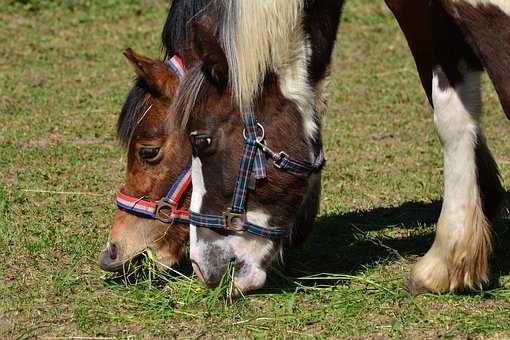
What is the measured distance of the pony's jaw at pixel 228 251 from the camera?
411 centimetres

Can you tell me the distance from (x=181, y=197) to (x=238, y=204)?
486 mm

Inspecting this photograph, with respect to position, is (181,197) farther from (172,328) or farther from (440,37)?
(440,37)

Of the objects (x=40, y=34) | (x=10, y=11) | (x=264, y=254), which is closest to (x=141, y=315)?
(x=264, y=254)

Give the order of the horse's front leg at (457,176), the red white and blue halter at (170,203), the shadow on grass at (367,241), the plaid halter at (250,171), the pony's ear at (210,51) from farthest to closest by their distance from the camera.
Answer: the shadow on grass at (367,241)
the red white and blue halter at (170,203)
the horse's front leg at (457,176)
the plaid halter at (250,171)
the pony's ear at (210,51)

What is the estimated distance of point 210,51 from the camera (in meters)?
3.95

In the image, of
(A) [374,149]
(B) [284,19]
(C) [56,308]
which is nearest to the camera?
(B) [284,19]

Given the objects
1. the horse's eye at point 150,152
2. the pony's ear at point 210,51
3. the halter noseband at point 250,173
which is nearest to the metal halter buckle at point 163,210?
the horse's eye at point 150,152

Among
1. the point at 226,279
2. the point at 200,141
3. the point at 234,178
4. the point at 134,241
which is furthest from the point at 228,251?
the point at 134,241

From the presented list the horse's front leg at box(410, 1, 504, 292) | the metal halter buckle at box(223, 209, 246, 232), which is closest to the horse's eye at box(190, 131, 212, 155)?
the metal halter buckle at box(223, 209, 246, 232)

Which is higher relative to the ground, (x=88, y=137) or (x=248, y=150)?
(x=248, y=150)

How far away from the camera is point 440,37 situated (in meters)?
4.20

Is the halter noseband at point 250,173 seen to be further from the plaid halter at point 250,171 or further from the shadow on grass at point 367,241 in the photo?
the shadow on grass at point 367,241

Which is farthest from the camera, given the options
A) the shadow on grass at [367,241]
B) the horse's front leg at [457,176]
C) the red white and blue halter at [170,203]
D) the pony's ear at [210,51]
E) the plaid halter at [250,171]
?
the shadow on grass at [367,241]

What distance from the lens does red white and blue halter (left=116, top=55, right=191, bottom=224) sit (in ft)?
14.6
